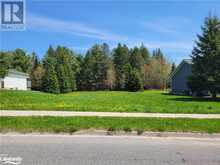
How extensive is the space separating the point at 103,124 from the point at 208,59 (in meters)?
28.7

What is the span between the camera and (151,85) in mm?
92188

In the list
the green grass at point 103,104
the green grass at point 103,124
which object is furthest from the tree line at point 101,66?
the green grass at point 103,124

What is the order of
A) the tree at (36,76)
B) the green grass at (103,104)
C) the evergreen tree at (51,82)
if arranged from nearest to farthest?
Answer: the green grass at (103,104)
the evergreen tree at (51,82)
the tree at (36,76)

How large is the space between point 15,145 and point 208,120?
7.33 m

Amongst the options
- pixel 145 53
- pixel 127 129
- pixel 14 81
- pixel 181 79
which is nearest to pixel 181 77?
pixel 181 79

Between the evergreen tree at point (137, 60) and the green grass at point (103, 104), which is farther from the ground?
the evergreen tree at point (137, 60)

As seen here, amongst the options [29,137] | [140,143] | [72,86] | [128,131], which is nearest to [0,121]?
[29,137]

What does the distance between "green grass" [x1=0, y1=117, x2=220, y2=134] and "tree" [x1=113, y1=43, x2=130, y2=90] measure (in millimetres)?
77135

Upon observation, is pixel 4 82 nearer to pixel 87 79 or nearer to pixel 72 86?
pixel 72 86

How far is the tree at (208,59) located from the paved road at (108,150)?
91.3 ft

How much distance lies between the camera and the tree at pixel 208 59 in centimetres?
3647

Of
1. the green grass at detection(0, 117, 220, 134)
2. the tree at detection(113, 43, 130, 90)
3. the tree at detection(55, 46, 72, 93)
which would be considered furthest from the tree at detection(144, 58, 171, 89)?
the green grass at detection(0, 117, 220, 134)

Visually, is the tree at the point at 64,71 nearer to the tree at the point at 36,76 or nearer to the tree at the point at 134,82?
the tree at the point at 36,76

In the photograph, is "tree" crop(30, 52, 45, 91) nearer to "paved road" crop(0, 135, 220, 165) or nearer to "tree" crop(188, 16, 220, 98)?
"tree" crop(188, 16, 220, 98)
